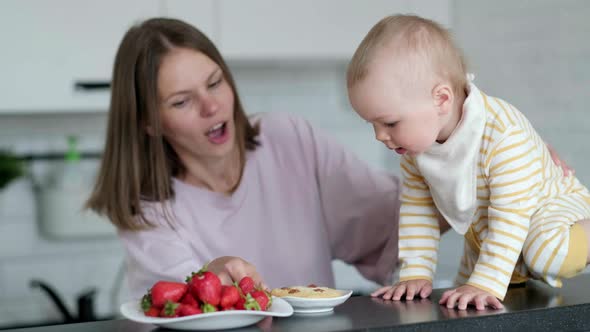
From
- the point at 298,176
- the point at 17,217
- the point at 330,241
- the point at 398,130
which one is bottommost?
the point at 17,217

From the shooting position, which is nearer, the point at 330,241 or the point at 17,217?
the point at 330,241

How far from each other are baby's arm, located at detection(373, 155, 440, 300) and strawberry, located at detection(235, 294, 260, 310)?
317mm

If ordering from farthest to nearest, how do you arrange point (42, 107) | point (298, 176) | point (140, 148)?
point (42, 107)
point (298, 176)
point (140, 148)

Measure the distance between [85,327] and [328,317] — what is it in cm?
36

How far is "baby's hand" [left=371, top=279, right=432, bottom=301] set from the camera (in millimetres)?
1403

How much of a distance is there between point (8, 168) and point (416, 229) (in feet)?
5.66

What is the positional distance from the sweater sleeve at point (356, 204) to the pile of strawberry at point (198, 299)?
32.4 inches

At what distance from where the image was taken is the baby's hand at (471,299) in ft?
4.21

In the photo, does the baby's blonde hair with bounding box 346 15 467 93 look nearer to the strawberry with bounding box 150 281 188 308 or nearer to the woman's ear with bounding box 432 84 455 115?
the woman's ear with bounding box 432 84 455 115

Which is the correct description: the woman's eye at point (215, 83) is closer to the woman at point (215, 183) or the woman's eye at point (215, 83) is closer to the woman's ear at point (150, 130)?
the woman at point (215, 183)

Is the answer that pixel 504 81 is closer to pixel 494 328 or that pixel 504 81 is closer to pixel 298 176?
pixel 298 176

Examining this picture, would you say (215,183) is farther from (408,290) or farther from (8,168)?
(8,168)

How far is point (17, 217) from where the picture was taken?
114 inches

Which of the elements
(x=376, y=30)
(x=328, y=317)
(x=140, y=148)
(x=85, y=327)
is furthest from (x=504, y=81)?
(x=85, y=327)
